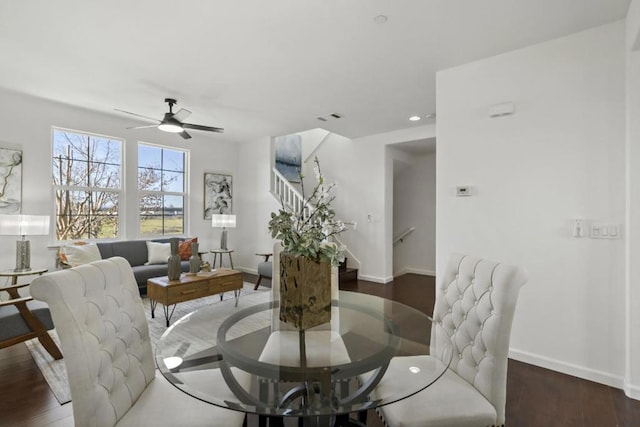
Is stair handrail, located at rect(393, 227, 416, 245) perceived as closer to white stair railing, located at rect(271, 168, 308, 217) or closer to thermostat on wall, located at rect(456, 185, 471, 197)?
white stair railing, located at rect(271, 168, 308, 217)

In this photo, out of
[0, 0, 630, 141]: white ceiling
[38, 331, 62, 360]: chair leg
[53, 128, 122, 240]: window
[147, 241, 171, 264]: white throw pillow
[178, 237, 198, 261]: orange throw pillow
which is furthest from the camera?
[178, 237, 198, 261]: orange throw pillow

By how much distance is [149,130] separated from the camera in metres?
5.44

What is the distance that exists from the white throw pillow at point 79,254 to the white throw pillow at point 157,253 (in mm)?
735

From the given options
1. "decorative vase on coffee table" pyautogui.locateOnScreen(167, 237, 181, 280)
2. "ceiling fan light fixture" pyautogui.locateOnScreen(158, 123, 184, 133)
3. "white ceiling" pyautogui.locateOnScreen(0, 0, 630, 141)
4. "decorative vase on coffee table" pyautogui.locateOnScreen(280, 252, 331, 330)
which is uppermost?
"white ceiling" pyautogui.locateOnScreen(0, 0, 630, 141)

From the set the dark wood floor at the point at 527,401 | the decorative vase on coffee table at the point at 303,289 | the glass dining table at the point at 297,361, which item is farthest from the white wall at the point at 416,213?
the decorative vase on coffee table at the point at 303,289

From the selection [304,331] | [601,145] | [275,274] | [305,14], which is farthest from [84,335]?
[601,145]

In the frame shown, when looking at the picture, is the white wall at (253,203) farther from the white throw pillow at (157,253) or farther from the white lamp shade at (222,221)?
the white throw pillow at (157,253)

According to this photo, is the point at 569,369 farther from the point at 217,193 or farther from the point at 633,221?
the point at 217,193

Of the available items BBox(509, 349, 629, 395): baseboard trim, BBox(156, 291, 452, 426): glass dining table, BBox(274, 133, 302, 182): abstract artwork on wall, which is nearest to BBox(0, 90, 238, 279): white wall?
BBox(274, 133, 302, 182): abstract artwork on wall

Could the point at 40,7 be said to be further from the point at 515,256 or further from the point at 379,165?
the point at 379,165

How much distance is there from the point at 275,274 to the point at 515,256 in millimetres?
2096

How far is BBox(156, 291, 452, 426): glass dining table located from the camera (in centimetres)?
116

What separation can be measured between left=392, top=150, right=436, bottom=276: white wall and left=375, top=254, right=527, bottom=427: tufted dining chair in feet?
15.4

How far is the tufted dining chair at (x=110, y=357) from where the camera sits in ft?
3.54
